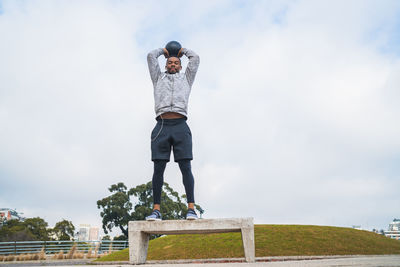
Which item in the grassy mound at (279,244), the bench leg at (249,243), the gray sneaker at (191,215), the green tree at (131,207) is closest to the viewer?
the bench leg at (249,243)

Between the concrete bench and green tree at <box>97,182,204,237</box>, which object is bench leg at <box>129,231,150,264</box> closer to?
the concrete bench

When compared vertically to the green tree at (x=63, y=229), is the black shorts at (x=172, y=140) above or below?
above

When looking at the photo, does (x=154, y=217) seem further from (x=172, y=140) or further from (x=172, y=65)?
(x=172, y=65)

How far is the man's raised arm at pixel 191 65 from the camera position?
6172 mm

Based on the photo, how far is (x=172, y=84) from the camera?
586cm

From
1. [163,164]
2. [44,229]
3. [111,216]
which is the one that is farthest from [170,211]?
[163,164]

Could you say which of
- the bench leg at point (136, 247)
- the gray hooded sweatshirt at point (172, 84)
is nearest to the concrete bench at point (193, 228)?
the bench leg at point (136, 247)

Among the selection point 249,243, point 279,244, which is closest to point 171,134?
point 249,243

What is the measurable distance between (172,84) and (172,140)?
0.97 meters

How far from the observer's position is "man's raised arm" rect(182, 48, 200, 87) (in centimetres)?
617

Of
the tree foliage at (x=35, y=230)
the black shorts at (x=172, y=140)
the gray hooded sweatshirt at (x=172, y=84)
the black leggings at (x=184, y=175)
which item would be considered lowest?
the tree foliage at (x=35, y=230)

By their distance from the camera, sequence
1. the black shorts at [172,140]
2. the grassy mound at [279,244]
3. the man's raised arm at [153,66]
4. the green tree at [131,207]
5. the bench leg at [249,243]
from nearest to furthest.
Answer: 1. the bench leg at [249,243]
2. the black shorts at [172,140]
3. the man's raised arm at [153,66]
4. the grassy mound at [279,244]
5. the green tree at [131,207]

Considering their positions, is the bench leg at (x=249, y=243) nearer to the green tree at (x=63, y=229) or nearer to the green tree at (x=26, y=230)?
the green tree at (x=26, y=230)

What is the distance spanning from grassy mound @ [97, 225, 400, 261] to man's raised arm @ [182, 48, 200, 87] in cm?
675
